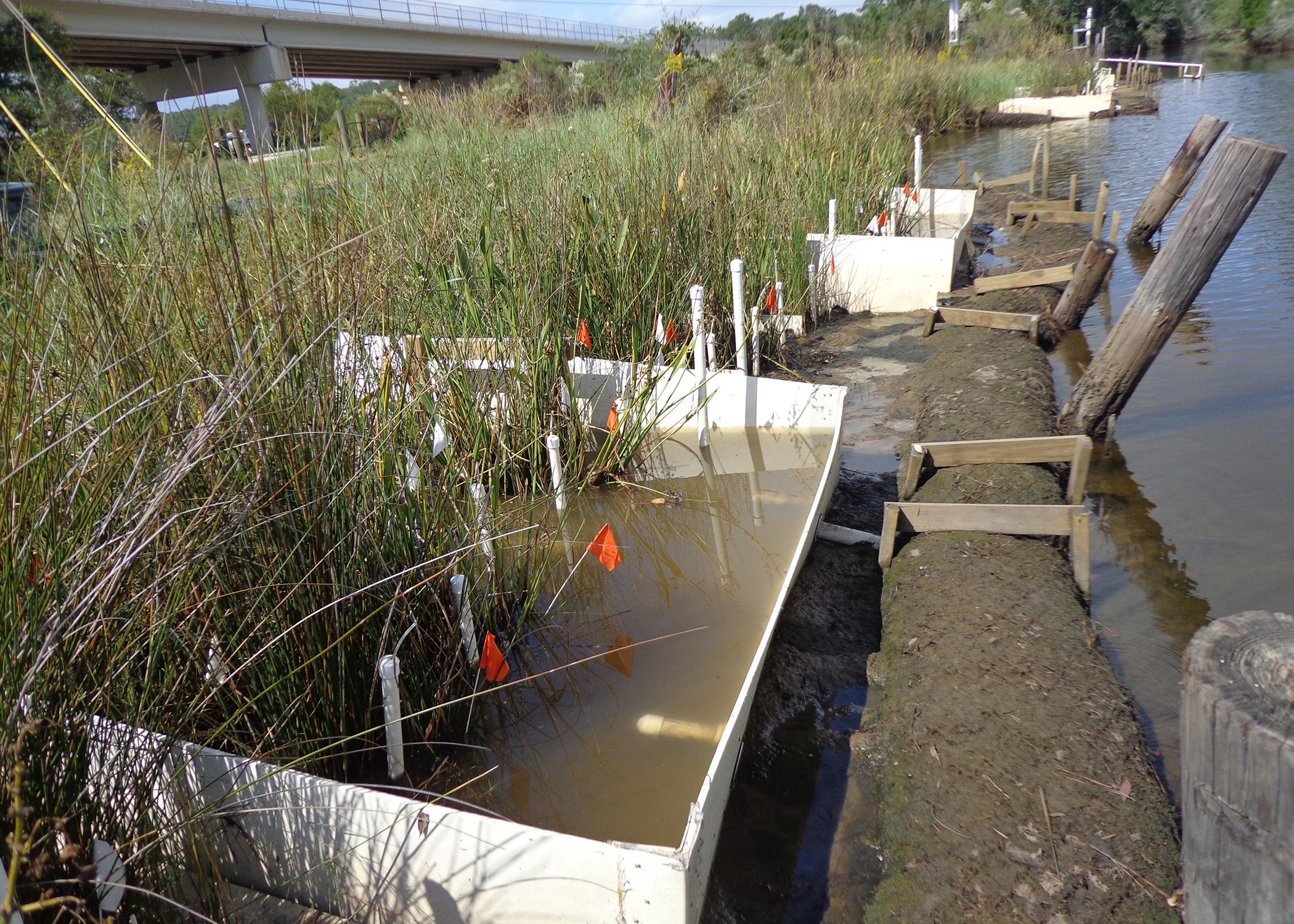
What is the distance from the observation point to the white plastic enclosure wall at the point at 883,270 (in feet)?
21.7

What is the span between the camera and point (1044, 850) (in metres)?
1.95

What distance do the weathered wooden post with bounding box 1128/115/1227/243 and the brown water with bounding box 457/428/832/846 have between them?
512 cm

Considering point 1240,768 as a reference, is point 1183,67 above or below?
above

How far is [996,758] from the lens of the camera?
2.20 m

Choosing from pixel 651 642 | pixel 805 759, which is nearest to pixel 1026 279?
pixel 651 642

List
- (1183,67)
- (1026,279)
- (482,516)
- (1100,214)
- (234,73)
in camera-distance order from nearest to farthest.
A: (482,516) → (1026,279) → (1100,214) → (234,73) → (1183,67)

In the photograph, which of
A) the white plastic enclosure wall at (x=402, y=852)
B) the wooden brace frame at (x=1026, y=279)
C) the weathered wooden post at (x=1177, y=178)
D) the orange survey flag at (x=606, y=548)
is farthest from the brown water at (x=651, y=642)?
the weathered wooden post at (x=1177, y=178)

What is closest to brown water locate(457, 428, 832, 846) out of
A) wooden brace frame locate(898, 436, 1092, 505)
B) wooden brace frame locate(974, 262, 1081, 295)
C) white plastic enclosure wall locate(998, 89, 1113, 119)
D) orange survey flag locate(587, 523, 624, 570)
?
orange survey flag locate(587, 523, 624, 570)

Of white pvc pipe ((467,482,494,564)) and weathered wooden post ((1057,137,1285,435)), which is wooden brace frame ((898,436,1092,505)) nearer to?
weathered wooden post ((1057,137,1285,435))

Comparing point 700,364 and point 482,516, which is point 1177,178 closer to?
point 700,364

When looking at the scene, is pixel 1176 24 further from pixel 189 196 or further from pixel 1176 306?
pixel 189 196

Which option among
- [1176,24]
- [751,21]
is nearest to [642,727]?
[751,21]

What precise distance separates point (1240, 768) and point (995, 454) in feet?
8.33

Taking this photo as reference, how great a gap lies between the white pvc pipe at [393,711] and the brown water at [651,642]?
31cm
